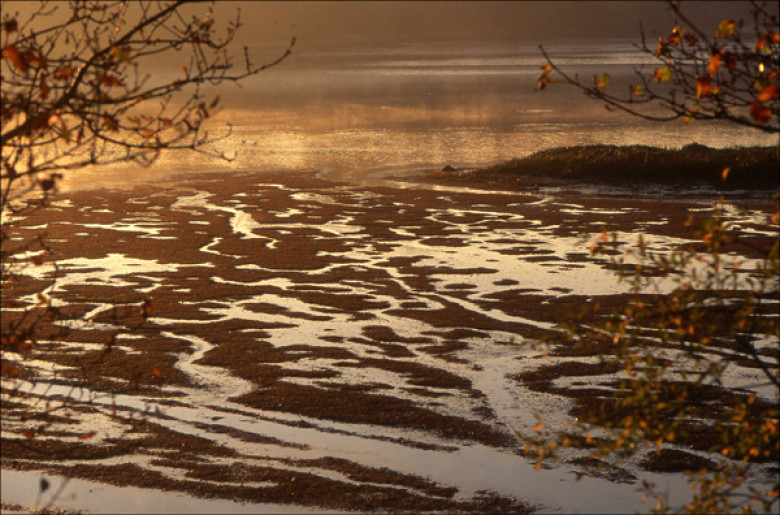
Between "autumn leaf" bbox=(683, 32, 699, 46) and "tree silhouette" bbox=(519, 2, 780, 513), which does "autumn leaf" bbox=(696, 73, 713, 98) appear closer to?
"tree silhouette" bbox=(519, 2, 780, 513)

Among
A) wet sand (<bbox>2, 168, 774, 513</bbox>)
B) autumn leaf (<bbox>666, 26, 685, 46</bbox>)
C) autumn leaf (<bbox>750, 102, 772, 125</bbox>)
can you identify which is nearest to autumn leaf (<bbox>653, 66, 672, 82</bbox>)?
autumn leaf (<bbox>666, 26, 685, 46</bbox>)

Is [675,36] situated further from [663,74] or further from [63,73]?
[63,73]

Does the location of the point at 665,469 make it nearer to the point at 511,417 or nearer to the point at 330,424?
the point at 511,417

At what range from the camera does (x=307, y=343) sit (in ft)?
55.1

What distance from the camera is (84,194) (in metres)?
35.6

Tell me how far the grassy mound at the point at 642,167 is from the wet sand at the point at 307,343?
5.77m

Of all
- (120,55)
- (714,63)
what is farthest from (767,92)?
(120,55)

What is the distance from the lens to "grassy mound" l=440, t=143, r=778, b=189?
36531mm

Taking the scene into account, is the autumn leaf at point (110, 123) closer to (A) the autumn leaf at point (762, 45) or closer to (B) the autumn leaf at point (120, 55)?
(B) the autumn leaf at point (120, 55)

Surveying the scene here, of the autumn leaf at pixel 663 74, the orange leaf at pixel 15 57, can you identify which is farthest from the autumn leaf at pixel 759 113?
the orange leaf at pixel 15 57

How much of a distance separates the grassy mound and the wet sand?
5773 millimetres

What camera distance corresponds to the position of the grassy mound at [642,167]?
36531mm

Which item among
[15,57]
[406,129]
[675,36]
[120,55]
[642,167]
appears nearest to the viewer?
[15,57]

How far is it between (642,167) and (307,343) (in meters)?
24.1
